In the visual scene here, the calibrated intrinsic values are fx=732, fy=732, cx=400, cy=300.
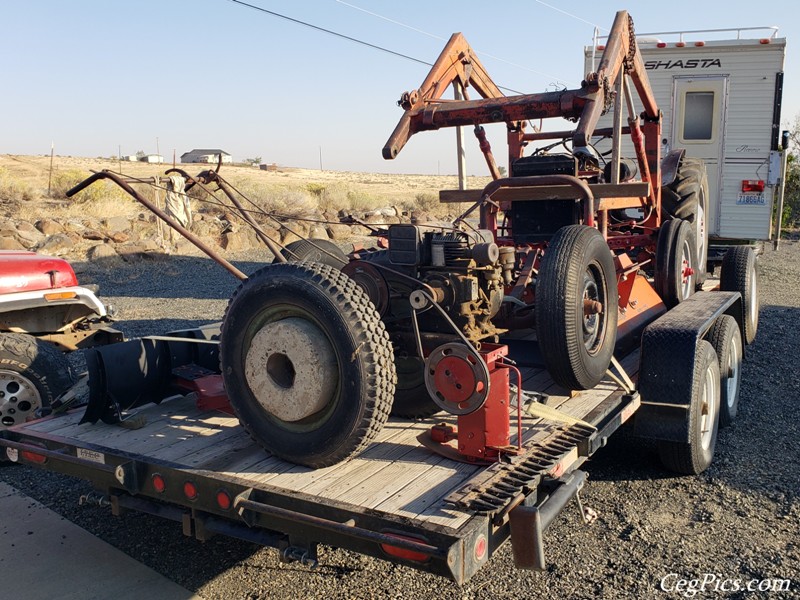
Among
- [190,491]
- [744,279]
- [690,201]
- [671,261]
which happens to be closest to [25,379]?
[190,491]

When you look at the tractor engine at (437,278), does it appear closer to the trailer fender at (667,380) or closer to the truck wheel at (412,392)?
the truck wheel at (412,392)

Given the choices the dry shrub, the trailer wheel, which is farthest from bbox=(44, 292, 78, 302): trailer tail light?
the dry shrub

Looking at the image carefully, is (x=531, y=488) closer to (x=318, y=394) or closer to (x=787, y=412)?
(x=318, y=394)

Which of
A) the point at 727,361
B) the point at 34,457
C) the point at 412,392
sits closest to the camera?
the point at 34,457

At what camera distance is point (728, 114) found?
1047 centimetres

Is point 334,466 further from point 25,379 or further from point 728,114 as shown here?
point 728,114

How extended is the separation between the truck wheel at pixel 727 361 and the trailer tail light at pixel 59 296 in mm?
4929

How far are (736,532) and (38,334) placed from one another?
542 centimetres

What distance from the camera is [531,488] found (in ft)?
9.95

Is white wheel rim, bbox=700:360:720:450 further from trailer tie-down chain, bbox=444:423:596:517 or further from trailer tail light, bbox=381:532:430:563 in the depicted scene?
trailer tail light, bbox=381:532:430:563

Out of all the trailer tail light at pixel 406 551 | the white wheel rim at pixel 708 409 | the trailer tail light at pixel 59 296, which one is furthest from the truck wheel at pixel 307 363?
the trailer tail light at pixel 59 296

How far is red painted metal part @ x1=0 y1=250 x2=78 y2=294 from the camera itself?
5574 mm

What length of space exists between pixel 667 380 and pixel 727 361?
124 centimetres

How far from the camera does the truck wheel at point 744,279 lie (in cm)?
725
